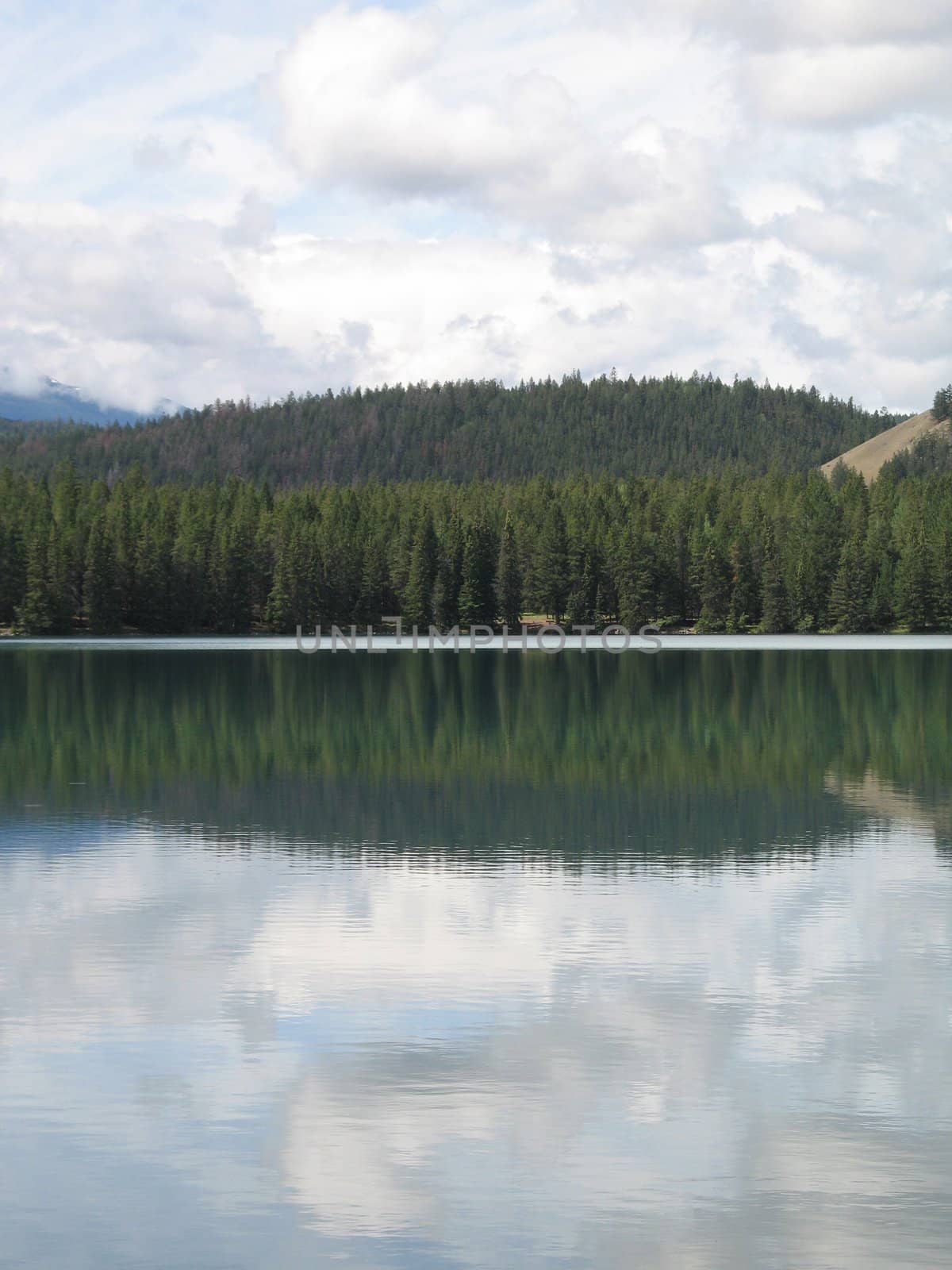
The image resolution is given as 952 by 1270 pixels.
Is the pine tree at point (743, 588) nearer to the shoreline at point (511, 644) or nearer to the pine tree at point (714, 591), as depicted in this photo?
the pine tree at point (714, 591)

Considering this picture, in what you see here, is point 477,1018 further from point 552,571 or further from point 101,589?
point 552,571

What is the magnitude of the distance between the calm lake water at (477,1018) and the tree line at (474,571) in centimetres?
12439

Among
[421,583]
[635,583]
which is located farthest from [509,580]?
[635,583]

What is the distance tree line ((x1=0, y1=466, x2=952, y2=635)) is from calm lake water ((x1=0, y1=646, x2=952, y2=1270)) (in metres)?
124

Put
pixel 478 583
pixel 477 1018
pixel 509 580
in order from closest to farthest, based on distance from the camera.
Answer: pixel 477 1018
pixel 478 583
pixel 509 580

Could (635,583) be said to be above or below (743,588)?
above

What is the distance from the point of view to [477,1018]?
15453 millimetres

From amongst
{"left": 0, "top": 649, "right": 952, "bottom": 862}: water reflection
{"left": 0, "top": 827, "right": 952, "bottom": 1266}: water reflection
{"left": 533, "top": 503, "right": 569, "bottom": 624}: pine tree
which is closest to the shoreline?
{"left": 533, "top": 503, "right": 569, "bottom": 624}: pine tree

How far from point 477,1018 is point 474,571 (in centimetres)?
14978

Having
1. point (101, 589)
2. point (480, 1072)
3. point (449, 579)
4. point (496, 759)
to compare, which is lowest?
point (480, 1072)

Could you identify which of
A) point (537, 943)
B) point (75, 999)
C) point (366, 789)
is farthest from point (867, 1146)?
point (366, 789)

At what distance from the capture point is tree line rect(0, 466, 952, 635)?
514ft

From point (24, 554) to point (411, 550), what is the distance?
39.6 m

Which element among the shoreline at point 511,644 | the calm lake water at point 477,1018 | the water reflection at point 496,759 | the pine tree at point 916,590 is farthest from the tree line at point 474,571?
the calm lake water at point 477,1018
